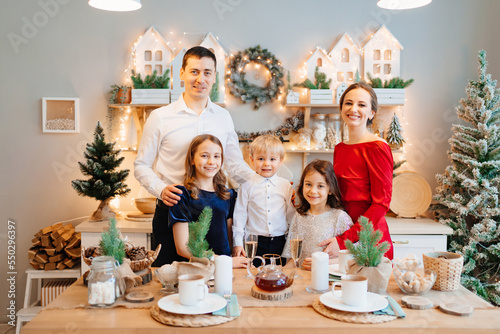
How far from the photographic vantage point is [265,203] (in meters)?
2.39

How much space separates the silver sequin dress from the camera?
7.16 ft

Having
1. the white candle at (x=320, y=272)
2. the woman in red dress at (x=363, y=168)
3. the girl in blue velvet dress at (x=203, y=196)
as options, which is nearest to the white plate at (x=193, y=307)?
the white candle at (x=320, y=272)

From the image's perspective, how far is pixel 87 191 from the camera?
309cm

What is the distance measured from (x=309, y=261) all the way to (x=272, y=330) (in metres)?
0.63

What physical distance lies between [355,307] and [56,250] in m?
2.41

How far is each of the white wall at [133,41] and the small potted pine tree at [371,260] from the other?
206 cm

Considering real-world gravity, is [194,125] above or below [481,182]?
above

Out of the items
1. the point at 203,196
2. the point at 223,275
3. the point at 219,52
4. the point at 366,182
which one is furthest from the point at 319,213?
the point at 219,52

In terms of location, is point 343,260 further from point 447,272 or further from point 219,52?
point 219,52

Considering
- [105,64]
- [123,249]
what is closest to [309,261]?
[123,249]

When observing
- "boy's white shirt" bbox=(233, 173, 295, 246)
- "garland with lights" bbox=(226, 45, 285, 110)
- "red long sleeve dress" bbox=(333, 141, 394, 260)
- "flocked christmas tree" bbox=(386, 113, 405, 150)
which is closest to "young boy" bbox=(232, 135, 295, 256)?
"boy's white shirt" bbox=(233, 173, 295, 246)

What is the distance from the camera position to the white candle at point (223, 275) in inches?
60.4

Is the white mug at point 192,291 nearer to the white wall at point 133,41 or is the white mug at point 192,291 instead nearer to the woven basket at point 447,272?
the woven basket at point 447,272

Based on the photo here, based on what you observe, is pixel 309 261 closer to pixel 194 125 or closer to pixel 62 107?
pixel 194 125
